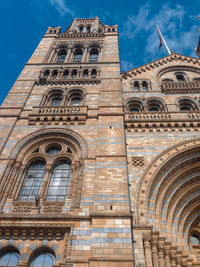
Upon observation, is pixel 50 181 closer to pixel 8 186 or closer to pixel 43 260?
pixel 8 186

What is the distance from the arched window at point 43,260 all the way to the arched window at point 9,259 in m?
0.52

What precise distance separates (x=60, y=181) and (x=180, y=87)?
31.4ft

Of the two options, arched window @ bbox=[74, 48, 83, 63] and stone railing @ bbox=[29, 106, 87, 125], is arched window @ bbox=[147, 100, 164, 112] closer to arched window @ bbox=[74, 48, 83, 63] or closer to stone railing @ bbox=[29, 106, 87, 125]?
stone railing @ bbox=[29, 106, 87, 125]

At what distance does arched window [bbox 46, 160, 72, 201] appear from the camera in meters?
9.44

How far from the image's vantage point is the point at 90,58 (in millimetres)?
19234

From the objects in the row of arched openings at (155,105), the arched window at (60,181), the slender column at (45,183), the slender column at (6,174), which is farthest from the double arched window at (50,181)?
the row of arched openings at (155,105)

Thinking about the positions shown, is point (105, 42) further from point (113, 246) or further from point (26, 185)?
point (113, 246)

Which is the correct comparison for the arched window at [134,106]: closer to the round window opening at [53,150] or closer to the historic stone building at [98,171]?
the historic stone building at [98,171]

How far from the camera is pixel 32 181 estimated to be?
33.2 feet

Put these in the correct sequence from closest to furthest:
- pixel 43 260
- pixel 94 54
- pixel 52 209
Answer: pixel 43 260
pixel 52 209
pixel 94 54

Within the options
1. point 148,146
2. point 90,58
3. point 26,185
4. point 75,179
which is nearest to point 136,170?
point 148,146

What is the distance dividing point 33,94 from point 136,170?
7.76m

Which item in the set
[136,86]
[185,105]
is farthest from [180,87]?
[136,86]

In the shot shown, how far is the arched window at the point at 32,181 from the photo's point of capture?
9484 mm
